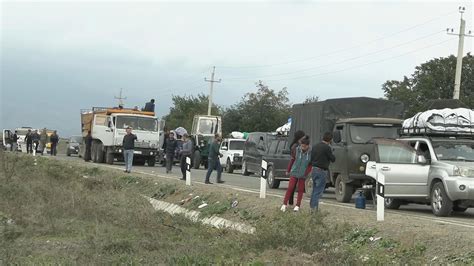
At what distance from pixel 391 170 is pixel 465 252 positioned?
5.77 metres

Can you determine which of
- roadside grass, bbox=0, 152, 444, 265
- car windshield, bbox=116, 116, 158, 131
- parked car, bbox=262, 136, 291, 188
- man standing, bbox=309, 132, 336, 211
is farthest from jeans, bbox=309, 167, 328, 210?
car windshield, bbox=116, 116, 158, 131

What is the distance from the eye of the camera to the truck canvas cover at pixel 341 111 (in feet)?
61.2

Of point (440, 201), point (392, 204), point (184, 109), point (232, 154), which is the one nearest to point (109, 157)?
point (232, 154)

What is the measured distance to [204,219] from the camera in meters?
14.7

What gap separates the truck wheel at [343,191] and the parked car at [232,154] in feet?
62.9

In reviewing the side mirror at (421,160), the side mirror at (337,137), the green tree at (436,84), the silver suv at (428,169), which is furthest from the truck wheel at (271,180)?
the green tree at (436,84)

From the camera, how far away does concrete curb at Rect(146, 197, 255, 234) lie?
1206cm

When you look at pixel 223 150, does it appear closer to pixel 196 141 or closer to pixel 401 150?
pixel 196 141

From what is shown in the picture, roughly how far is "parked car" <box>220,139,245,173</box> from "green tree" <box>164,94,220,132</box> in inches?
1916

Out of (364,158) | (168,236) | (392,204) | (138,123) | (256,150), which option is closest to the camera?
(168,236)

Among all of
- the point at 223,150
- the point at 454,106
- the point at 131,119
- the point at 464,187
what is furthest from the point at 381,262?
the point at 223,150

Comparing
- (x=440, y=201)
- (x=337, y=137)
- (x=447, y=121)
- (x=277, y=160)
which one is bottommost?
(x=440, y=201)

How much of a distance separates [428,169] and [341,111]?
4.99 meters

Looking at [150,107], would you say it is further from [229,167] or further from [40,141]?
[40,141]
